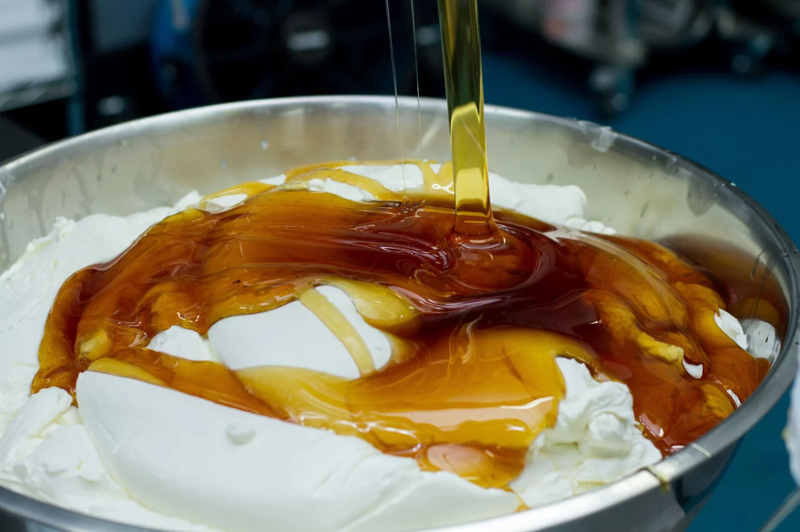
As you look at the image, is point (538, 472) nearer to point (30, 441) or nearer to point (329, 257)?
point (329, 257)

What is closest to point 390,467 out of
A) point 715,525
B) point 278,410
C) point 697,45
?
point 278,410

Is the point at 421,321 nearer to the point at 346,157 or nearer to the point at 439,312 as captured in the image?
the point at 439,312

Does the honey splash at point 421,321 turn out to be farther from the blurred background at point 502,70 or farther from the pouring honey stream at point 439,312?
the blurred background at point 502,70

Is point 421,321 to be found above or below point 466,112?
below

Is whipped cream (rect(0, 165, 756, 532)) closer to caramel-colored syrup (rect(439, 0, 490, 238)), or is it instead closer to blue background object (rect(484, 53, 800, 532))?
caramel-colored syrup (rect(439, 0, 490, 238))

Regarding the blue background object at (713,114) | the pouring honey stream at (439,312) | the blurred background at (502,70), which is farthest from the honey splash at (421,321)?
the blue background object at (713,114)

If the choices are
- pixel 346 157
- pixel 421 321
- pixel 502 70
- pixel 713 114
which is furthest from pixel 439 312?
pixel 502 70
